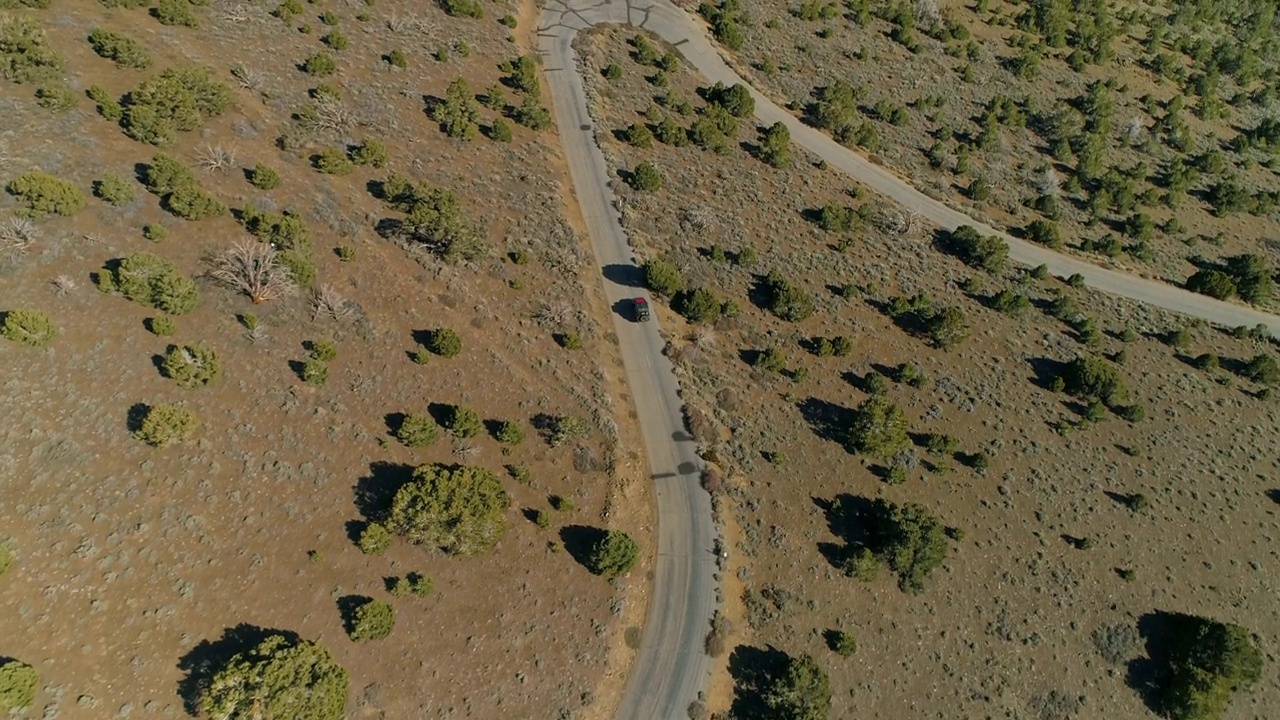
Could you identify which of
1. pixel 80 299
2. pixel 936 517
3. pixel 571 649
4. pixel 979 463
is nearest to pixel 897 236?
pixel 979 463

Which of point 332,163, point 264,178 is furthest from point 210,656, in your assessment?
point 332,163

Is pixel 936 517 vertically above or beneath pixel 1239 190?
beneath

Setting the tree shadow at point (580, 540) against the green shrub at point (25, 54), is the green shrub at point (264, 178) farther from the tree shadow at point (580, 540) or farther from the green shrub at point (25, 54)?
the tree shadow at point (580, 540)

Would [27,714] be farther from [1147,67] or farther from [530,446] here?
[1147,67]

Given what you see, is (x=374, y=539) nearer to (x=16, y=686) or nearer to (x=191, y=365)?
(x=191, y=365)

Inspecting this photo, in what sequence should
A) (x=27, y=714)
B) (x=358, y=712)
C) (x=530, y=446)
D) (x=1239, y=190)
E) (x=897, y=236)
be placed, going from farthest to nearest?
(x=1239, y=190) < (x=897, y=236) < (x=530, y=446) < (x=358, y=712) < (x=27, y=714)

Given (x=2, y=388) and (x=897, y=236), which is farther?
(x=897, y=236)

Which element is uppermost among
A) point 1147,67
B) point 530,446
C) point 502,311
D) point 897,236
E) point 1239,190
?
point 1147,67
